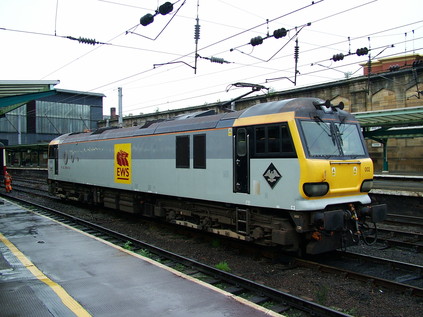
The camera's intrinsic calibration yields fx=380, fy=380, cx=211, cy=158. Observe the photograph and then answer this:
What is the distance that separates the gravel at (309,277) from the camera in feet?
19.0

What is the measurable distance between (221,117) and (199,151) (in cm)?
109

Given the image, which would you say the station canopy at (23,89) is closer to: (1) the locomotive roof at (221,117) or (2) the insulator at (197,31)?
(1) the locomotive roof at (221,117)

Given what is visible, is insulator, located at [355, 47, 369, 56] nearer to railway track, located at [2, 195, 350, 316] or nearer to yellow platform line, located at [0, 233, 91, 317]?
railway track, located at [2, 195, 350, 316]

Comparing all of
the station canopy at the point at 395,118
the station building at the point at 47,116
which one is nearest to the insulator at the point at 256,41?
the station canopy at the point at 395,118

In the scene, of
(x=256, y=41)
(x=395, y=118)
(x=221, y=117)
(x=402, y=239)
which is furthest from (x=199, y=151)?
(x=395, y=118)

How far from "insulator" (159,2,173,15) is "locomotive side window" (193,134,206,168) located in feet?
11.8

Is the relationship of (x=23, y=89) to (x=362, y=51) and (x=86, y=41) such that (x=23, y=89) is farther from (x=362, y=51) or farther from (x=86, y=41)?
(x=362, y=51)

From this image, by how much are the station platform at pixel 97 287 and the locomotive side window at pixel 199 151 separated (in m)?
2.92

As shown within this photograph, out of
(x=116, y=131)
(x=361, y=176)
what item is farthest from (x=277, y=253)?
(x=116, y=131)

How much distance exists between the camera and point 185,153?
1027cm

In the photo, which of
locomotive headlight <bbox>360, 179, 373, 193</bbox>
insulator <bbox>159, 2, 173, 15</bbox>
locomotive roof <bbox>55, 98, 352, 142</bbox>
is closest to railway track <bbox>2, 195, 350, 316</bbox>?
locomotive roof <bbox>55, 98, 352, 142</bbox>

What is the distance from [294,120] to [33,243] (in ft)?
22.3

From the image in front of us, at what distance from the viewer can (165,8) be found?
10312 millimetres

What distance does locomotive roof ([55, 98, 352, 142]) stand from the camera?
787cm
